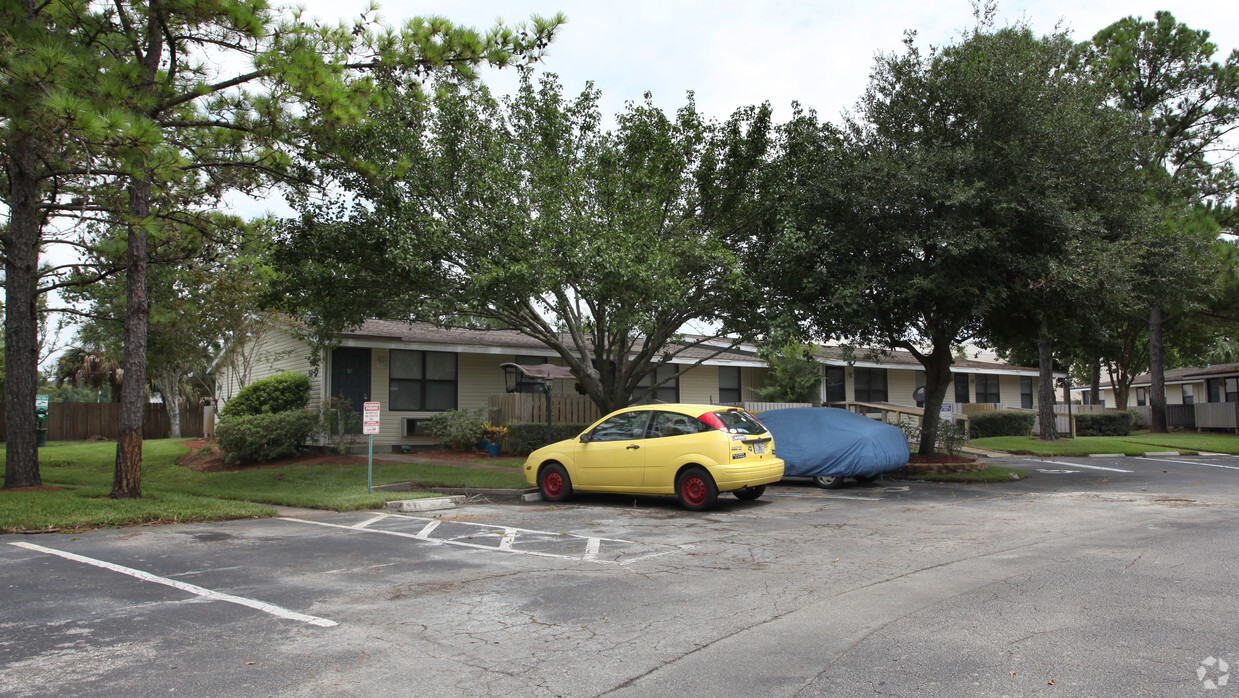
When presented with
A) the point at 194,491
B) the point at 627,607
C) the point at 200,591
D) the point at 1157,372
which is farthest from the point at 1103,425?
the point at 200,591

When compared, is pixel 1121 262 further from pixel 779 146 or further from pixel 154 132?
pixel 154 132

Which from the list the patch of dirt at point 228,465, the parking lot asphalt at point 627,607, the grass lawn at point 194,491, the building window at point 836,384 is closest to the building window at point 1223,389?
the building window at point 836,384

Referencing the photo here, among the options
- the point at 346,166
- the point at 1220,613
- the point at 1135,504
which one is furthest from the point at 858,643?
the point at 346,166

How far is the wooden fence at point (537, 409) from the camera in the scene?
21.2 m

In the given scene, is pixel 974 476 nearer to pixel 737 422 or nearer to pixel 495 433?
pixel 737 422

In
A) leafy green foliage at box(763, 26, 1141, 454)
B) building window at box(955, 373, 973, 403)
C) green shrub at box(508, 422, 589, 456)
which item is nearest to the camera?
leafy green foliage at box(763, 26, 1141, 454)

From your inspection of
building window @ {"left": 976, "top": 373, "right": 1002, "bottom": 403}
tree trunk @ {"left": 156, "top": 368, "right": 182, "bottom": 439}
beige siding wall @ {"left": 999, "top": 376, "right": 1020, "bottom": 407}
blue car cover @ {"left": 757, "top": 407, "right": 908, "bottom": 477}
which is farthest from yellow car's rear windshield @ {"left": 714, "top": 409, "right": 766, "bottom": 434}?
beige siding wall @ {"left": 999, "top": 376, "right": 1020, "bottom": 407}

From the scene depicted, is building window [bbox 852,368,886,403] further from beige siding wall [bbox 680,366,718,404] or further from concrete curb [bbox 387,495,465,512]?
concrete curb [bbox 387,495,465,512]

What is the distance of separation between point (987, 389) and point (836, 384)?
986cm

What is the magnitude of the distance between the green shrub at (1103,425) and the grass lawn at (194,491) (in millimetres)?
25362

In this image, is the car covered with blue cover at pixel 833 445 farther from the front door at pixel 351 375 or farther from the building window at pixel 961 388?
the building window at pixel 961 388

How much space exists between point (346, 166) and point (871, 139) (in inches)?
398

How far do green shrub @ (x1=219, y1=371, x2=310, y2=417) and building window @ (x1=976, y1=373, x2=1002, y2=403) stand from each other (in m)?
28.8

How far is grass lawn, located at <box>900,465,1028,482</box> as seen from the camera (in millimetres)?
15617
